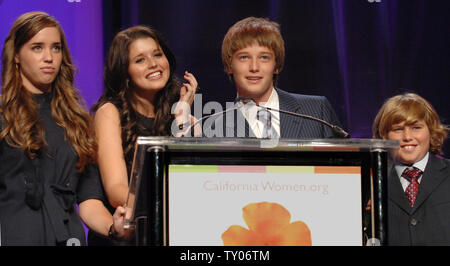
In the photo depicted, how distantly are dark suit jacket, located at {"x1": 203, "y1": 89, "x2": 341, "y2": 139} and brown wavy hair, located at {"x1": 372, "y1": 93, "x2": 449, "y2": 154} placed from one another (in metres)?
0.23

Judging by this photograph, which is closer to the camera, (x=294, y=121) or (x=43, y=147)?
(x=43, y=147)

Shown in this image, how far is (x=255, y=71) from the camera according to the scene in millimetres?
2984

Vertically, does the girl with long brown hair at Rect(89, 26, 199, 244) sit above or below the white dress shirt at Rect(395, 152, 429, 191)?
above

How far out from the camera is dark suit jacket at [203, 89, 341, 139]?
9.04ft

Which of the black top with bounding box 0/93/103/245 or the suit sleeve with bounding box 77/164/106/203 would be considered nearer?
the black top with bounding box 0/93/103/245

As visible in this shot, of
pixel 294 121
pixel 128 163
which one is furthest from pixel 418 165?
pixel 128 163

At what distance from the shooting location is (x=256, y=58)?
300cm

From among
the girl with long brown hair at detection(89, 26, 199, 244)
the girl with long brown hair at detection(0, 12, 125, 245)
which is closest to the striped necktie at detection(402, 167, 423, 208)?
the girl with long brown hair at detection(89, 26, 199, 244)

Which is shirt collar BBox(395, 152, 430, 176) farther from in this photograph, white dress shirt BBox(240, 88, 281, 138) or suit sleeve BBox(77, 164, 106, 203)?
suit sleeve BBox(77, 164, 106, 203)

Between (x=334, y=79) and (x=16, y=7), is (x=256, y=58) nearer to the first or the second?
(x=334, y=79)

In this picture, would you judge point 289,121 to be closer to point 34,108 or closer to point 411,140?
point 411,140

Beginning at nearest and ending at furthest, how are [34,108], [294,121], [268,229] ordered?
[268,229] → [34,108] → [294,121]

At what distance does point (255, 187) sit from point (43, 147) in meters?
1.25
